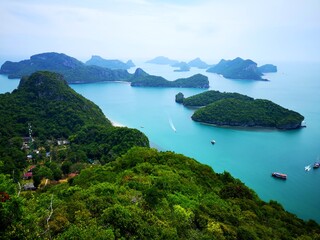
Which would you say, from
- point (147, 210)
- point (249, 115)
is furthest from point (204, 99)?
point (147, 210)

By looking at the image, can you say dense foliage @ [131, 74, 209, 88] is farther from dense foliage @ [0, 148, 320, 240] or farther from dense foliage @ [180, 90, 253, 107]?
dense foliage @ [0, 148, 320, 240]

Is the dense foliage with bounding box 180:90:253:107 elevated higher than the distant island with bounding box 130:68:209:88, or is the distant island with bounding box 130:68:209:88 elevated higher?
the distant island with bounding box 130:68:209:88

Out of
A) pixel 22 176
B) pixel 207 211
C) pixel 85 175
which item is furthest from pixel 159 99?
pixel 207 211

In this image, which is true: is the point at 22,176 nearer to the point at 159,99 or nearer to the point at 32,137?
the point at 32,137

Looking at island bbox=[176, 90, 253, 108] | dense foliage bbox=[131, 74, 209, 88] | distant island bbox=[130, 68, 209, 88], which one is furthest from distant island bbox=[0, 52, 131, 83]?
island bbox=[176, 90, 253, 108]

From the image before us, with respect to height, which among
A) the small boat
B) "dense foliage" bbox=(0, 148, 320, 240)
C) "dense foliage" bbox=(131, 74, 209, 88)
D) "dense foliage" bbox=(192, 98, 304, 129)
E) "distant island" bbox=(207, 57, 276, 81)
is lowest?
the small boat

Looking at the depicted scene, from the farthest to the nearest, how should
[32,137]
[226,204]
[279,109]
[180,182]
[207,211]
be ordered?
[279,109]
[32,137]
[180,182]
[226,204]
[207,211]

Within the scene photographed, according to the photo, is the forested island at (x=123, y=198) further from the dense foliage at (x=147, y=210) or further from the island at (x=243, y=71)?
the island at (x=243, y=71)
